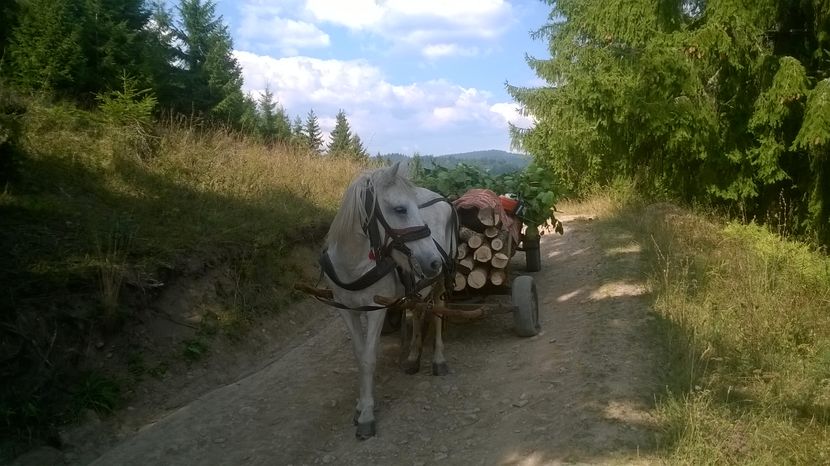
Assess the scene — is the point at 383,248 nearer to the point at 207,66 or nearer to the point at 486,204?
the point at 486,204

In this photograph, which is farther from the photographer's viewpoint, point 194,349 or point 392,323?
point 392,323

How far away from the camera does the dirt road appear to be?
3.67 m

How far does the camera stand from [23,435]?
3.79 metres

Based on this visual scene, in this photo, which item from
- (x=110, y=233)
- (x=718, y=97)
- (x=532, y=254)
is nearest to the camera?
(x=110, y=233)

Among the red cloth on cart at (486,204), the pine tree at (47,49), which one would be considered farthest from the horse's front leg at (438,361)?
the pine tree at (47,49)

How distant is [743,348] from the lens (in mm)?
4676

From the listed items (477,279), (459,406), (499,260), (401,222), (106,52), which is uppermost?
(106,52)

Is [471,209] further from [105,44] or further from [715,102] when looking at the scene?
[105,44]

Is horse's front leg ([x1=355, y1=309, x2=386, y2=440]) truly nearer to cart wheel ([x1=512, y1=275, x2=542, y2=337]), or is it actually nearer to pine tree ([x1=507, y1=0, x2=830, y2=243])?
cart wheel ([x1=512, y1=275, x2=542, y2=337])

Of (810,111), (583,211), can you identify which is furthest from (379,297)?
(583,211)

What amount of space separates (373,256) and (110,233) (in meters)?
2.93

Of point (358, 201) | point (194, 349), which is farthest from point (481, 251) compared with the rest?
point (194, 349)

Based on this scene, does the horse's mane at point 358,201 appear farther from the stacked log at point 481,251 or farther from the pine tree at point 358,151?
the pine tree at point 358,151

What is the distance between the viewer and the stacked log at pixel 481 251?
568cm
